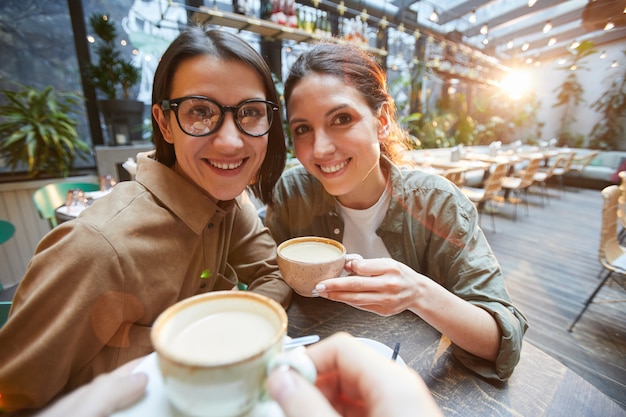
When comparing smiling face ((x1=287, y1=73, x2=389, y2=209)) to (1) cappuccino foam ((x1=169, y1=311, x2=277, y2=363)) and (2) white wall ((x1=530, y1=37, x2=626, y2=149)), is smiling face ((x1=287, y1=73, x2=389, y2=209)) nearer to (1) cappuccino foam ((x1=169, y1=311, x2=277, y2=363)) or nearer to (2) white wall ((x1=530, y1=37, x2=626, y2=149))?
(1) cappuccino foam ((x1=169, y1=311, x2=277, y2=363))

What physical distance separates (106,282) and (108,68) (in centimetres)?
432

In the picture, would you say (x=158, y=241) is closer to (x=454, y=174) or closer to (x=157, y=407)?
(x=157, y=407)

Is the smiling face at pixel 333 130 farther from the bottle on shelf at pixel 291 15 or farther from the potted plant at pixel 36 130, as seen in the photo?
the bottle on shelf at pixel 291 15

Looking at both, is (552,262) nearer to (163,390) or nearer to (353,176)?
(353,176)

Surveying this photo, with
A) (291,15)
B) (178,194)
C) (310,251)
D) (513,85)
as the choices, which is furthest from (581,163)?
(178,194)

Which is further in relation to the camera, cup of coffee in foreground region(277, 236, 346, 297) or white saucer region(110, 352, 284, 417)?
cup of coffee in foreground region(277, 236, 346, 297)

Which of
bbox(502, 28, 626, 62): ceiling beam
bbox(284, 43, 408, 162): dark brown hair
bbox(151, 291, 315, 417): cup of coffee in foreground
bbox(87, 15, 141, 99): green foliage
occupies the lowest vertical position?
bbox(151, 291, 315, 417): cup of coffee in foreground

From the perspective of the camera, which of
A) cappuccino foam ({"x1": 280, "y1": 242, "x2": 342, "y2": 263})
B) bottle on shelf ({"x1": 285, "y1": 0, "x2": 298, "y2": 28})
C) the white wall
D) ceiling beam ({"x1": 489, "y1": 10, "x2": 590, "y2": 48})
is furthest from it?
the white wall

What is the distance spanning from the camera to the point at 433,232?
1330mm

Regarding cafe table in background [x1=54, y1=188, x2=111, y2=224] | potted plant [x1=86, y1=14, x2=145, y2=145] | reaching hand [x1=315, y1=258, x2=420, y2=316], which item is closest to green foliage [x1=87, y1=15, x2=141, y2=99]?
potted plant [x1=86, y1=14, x2=145, y2=145]

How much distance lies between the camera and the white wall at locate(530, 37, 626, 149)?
10.3m

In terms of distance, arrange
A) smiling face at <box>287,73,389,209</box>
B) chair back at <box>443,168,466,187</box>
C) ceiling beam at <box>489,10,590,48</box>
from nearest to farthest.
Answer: smiling face at <box>287,73,389,209</box> < chair back at <box>443,168,466,187</box> < ceiling beam at <box>489,10,590,48</box>

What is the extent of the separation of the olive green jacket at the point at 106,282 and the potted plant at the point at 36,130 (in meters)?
3.57

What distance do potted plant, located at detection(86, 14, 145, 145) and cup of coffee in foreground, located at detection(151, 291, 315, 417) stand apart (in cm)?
448
